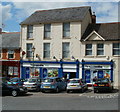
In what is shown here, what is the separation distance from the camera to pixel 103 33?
97.3 feet

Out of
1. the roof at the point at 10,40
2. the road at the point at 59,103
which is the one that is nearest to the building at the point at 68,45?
the roof at the point at 10,40

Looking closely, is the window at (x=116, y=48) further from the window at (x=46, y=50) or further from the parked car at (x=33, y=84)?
the parked car at (x=33, y=84)

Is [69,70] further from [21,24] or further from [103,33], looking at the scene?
[21,24]

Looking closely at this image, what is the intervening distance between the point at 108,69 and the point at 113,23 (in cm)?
742

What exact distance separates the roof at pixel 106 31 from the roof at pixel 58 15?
2350 mm

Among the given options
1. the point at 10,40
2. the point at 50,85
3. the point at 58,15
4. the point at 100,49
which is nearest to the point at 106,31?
the point at 100,49

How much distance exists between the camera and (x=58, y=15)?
105ft

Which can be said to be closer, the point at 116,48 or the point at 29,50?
the point at 116,48

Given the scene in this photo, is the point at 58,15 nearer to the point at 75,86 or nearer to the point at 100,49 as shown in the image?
the point at 100,49

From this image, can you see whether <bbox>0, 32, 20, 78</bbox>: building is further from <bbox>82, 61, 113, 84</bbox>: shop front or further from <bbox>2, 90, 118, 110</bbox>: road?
<bbox>2, 90, 118, 110</bbox>: road

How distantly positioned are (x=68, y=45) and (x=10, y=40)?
11.2 m

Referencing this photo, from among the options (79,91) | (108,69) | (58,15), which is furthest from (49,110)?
(58,15)

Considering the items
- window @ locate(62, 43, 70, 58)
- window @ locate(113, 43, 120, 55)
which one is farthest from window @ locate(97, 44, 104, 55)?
window @ locate(62, 43, 70, 58)

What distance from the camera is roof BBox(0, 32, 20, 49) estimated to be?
34.4m
